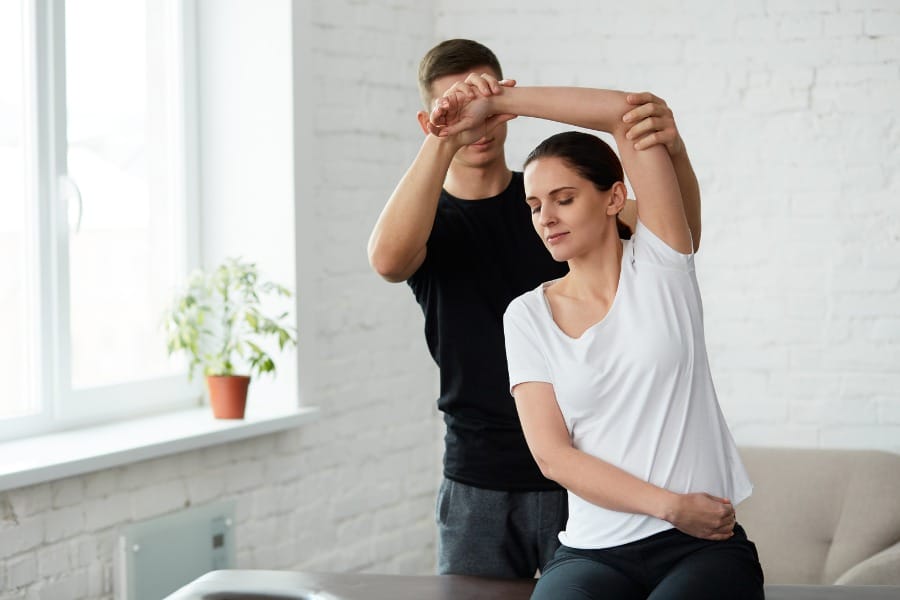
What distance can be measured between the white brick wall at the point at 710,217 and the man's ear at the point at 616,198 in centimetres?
182

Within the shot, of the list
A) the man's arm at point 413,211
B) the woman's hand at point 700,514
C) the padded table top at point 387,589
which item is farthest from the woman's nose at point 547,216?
the padded table top at point 387,589

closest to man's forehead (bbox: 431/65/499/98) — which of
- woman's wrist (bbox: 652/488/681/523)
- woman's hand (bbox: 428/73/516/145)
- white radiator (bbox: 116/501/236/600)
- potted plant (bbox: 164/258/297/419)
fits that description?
woman's hand (bbox: 428/73/516/145)

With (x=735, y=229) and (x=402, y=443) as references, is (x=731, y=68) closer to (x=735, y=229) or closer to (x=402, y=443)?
(x=735, y=229)

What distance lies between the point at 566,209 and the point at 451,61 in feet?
1.44

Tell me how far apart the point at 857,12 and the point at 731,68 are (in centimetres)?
41

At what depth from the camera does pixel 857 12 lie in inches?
137

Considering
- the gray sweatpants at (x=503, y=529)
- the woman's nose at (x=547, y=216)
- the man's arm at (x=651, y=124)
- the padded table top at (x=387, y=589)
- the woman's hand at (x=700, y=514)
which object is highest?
the man's arm at (x=651, y=124)

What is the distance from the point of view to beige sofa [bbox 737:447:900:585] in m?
3.16

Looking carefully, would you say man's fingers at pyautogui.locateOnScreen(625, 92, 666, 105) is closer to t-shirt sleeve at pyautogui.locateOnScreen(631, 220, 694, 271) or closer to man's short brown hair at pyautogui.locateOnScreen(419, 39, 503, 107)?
t-shirt sleeve at pyautogui.locateOnScreen(631, 220, 694, 271)

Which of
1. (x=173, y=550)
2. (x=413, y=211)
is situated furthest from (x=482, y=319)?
(x=173, y=550)

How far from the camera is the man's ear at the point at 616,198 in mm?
1807

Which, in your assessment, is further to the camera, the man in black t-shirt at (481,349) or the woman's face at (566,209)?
the man in black t-shirt at (481,349)

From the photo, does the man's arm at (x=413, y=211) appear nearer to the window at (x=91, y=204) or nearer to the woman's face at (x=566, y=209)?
the woman's face at (x=566, y=209)

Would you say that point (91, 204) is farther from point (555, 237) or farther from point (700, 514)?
point (700, 514)
